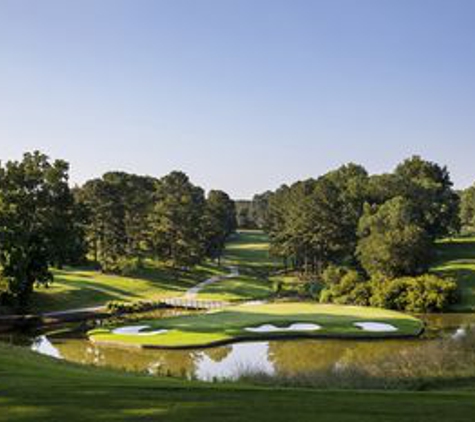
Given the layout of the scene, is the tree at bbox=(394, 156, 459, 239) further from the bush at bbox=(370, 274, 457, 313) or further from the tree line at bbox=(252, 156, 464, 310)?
the bush at bbox=(370, 274, 457, 313)

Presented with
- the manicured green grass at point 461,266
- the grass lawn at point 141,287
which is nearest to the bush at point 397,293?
the manicured green grass at point 461,266

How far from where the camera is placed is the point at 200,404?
10.6m

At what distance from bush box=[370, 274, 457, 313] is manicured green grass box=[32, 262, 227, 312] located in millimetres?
22658

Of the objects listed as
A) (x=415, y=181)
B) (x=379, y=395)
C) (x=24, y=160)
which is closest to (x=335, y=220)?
(x=415, y=181)

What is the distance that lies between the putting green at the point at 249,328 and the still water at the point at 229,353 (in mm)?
978

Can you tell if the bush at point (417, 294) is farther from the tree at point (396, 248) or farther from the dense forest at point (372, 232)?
the tree at point (396, 248)

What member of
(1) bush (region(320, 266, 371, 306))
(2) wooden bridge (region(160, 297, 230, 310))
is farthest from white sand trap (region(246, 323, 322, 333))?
(1) bush (region(320, 266, 371, 306))

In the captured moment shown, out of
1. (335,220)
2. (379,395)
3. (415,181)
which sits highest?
(415,181)

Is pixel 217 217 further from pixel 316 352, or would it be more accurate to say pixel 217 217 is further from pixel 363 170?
pixel 316 352

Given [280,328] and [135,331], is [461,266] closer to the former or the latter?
[280,328]

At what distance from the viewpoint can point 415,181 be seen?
278 ft

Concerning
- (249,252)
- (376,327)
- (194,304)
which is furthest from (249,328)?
(249,252)

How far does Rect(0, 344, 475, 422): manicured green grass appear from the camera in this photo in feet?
31.9

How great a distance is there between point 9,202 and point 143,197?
3481cm
